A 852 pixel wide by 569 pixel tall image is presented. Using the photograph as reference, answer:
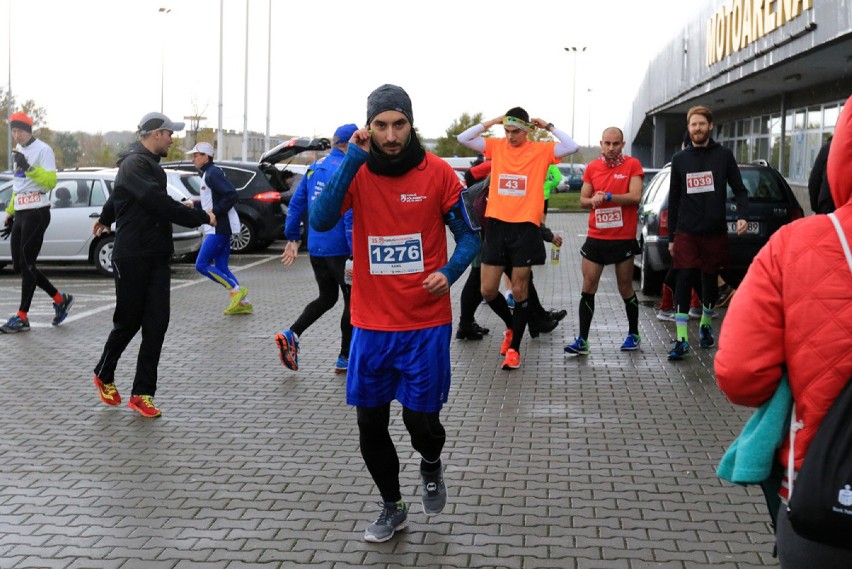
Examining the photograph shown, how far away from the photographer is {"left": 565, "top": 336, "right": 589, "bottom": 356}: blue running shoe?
31.6 ft

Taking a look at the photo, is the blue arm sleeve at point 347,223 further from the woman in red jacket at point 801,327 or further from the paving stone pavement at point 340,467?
the woman in red jacket at point 801,327

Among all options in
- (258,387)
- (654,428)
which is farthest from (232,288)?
(654,428)

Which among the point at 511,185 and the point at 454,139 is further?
the point at 454,139

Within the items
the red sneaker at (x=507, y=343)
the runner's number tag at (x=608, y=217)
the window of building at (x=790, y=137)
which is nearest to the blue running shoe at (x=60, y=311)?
the red sneaker at (x=507, y=343)

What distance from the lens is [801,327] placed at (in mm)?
2594

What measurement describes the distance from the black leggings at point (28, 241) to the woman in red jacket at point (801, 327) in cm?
921

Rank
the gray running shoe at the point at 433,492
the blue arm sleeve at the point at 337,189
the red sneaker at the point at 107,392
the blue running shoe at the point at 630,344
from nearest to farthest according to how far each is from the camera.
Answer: the blue arm sleeve at the point at 337,189 → the gray running shoe at the point at 433,492 → the red sneaker at the point at 107,392 → the blue running shoe at the point at 630,344

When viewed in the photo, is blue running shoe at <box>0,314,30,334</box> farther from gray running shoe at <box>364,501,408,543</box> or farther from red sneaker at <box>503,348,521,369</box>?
gray running shoe at <box>364,501,408,543</box>

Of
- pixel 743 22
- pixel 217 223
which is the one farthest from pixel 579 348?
pixel 743 22

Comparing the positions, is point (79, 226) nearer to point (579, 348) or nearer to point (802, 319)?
point (579, 348)

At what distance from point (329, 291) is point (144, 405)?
218 centimetres

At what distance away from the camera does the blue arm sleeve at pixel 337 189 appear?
4.53 metres

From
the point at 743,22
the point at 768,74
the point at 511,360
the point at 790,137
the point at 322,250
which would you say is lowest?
the point at 511,360

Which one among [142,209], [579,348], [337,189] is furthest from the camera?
[579,348]
